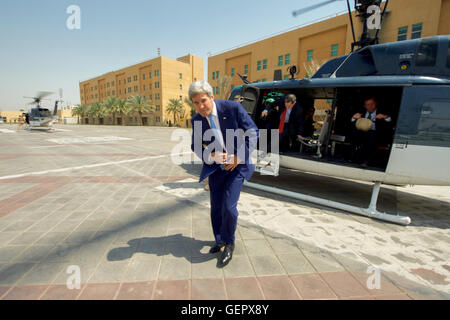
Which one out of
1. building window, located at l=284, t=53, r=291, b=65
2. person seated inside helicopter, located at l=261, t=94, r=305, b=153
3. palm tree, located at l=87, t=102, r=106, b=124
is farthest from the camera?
palm tree, located at l=87, t=102, r=106, b=124

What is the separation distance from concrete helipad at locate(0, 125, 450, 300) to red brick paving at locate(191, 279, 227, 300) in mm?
10

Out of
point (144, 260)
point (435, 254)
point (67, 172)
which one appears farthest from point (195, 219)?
point (67, 172)

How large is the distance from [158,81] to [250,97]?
55.6 m

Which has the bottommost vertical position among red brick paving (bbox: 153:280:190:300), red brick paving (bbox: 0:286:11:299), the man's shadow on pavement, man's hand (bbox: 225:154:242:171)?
red brick paving (bbox: 0:286:11:299)

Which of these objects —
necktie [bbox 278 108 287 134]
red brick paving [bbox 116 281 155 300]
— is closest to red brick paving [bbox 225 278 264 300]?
red brick paving [bbox 116 281 155 300]

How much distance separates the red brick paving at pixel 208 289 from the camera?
2.00m

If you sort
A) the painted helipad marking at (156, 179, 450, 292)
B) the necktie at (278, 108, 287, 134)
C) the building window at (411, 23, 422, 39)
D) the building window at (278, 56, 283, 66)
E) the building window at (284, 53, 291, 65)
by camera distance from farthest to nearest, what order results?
the building window at (278, 56, 283, 66), the building window at (284, 53, 291, 65), the building window at (411, 23, 422, 39), the necktie at (278, 108, 287, 134), the painted helipad marking at (156, 179, 450, 292)

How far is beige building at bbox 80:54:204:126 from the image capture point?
179ft

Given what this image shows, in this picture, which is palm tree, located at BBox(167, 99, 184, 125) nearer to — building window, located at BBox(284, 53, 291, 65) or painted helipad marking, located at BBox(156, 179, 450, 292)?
building window, located at BBox(284, 53, 291, 65)

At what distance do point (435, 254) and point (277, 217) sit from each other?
6.88ft
